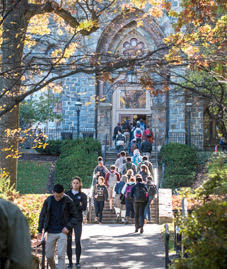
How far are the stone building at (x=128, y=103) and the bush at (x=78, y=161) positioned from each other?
9.04 ft

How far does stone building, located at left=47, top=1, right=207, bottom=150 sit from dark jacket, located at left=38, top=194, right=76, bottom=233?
20845 millimetres

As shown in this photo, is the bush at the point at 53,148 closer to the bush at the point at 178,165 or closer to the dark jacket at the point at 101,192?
the bush at the point at 178,165

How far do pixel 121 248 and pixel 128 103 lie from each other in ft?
70.7

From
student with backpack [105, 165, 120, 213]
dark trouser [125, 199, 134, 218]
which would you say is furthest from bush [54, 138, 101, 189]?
dark trouser [125, 199, 134, 218]

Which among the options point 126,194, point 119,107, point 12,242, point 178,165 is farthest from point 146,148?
point 12,242

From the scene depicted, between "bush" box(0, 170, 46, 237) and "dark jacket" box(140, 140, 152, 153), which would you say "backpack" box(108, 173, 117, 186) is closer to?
"bush" box(0, 170, 46, 237)

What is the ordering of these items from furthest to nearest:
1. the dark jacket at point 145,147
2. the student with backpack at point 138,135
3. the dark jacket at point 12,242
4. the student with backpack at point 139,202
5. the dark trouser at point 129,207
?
the student with backpack at point 138,135, the dark jacket at point 145,147, the dark trouser at point 129,207, the student with backpack at point 139,202, the dark jacket at point 12,242

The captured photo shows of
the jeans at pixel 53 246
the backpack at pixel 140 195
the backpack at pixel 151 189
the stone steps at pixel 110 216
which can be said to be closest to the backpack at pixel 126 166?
the stone steps at pixel 110 216

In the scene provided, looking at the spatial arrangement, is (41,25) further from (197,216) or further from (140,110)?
(140,110)

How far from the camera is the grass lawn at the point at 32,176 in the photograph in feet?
76.0

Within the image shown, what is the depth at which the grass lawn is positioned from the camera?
76.0ft

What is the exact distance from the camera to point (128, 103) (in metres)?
32.4

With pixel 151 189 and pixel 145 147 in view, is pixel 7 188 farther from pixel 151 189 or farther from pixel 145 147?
pixel 145 147

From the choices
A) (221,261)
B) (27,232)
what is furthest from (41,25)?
(27,232)
